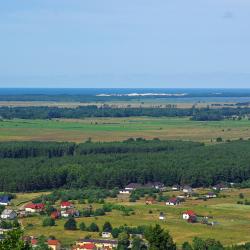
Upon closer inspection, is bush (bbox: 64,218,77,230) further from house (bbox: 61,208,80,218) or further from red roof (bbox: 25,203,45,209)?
red roof (bbox: 25,203,45,209)

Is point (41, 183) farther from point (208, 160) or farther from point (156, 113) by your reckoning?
point (156, 113)

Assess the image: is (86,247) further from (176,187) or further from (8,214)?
(176,187)

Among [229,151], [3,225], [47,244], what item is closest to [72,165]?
[229,151]

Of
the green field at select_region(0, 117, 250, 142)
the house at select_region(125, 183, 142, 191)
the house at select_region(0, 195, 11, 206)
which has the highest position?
the green field at select_region(0, 117, 250, 142)

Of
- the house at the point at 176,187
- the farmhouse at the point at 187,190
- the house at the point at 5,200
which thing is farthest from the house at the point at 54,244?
the house at the point at 176,187

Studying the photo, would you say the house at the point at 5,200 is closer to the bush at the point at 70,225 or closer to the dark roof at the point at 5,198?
the dark roof at the point at 5,198

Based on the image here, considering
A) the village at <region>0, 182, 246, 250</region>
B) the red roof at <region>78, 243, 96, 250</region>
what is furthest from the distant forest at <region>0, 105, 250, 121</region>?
the red roof at <region>78, 243, 96, 250</region>

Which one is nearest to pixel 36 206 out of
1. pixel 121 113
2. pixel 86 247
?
pixel 86 247
